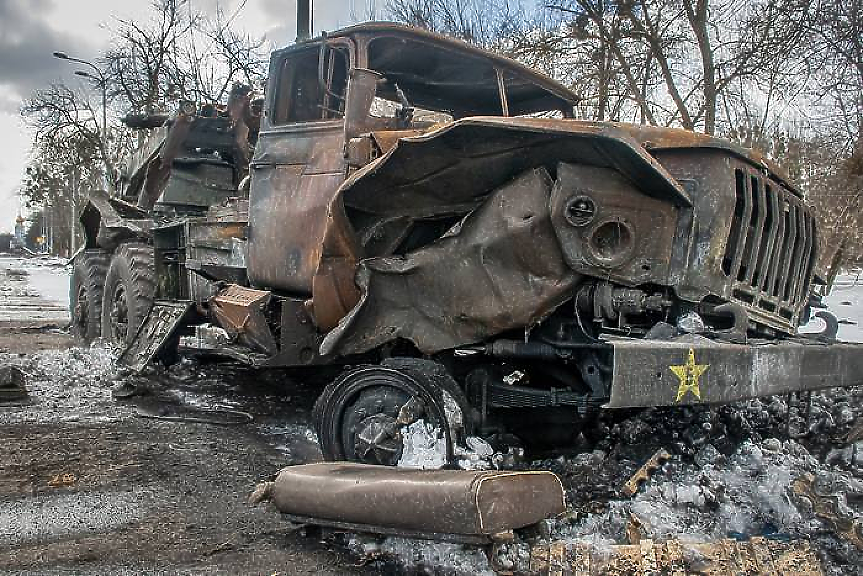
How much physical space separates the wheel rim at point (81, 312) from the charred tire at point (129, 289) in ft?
3.79

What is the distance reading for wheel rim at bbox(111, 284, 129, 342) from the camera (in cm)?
778

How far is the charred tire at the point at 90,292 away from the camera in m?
8.91

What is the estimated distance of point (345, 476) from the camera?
3371 millimetres

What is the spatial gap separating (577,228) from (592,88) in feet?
38.1

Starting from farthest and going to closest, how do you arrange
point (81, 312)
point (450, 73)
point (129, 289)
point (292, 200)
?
point (81, 312)
point (129, 289)
point (450, 73)
point (292, 200)

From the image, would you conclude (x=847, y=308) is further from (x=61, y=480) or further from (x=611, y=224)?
(x=61, y=480)

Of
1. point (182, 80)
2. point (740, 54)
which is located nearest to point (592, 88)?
point (740, 54)

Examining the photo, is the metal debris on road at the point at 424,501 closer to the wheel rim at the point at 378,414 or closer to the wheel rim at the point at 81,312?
the wheel rim at the point at 378,414

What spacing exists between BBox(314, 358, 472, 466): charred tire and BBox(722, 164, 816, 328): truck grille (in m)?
1.43

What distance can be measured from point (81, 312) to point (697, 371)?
813cm

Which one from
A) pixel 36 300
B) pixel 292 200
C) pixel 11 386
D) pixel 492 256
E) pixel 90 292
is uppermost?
pixel 292 200

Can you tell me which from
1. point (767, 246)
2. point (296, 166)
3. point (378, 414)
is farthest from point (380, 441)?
point (767, 246)

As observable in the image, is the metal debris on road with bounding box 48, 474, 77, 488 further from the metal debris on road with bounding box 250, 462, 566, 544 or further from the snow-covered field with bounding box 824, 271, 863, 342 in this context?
the snow-covered field with bounding box 824, 271, 863, 342

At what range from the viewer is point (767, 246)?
3.91 metres
